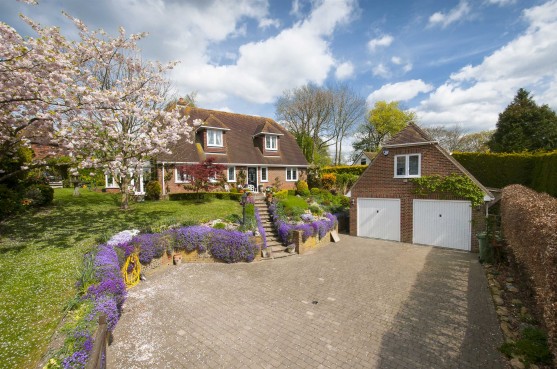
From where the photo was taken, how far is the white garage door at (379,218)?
594 inches

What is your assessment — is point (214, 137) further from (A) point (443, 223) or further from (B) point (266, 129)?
(A) point (443, 223)

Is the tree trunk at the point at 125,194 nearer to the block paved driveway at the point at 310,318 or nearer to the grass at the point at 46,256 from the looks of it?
the grass at the point at 46,256

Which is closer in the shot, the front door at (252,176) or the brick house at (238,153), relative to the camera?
the brick house at (238,153)

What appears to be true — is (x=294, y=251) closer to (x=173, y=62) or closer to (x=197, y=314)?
(x=197, y=314)

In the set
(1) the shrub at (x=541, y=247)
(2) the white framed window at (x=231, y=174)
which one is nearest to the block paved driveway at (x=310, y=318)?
(1) the shrub at (x=541, y=247)

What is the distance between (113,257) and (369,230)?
13.6 metres

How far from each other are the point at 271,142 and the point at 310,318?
20.5 m

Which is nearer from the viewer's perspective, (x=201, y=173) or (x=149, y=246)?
(x=149, y=246)

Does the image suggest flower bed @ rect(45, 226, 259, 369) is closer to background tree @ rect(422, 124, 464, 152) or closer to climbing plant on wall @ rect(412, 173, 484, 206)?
climbing plant on wall @ rect(412, 173, 484, 206)

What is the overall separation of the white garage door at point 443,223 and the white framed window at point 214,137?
1593 centimetres

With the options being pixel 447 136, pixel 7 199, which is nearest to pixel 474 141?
pixel 447 136

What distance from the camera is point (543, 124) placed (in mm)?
25562

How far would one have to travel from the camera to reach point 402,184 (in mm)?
14602

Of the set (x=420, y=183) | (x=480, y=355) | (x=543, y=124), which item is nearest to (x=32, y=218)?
(x=480, y=355)
